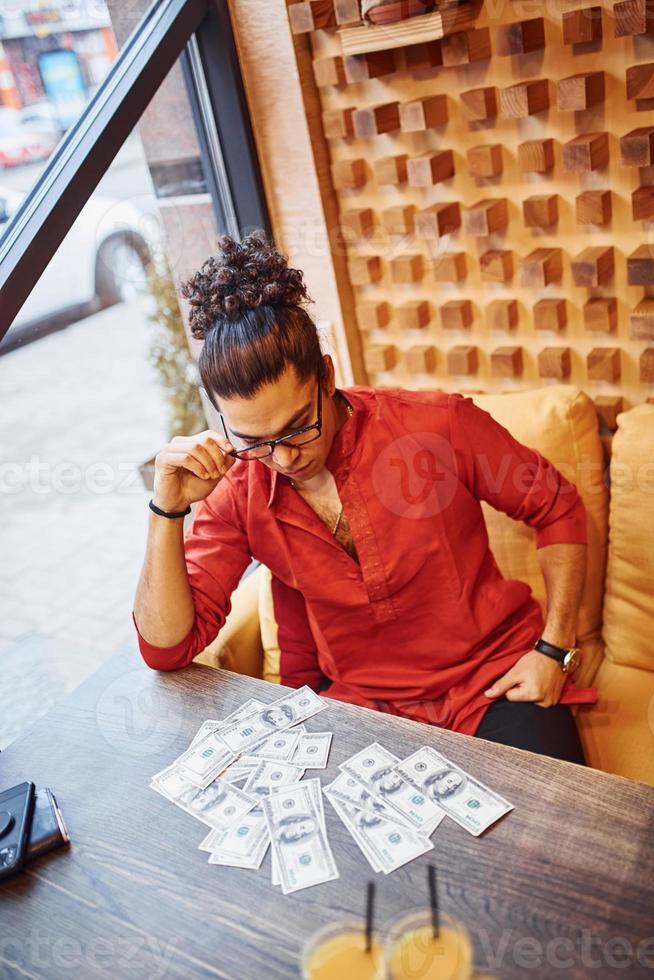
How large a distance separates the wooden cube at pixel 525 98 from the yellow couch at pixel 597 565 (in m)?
0.65

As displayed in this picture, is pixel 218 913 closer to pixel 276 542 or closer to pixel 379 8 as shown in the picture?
pixel 276 542

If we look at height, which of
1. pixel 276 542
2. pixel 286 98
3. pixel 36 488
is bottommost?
pixel 36 488

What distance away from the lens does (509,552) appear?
7.07 feet

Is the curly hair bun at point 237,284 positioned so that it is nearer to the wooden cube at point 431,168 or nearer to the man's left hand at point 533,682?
the wooden cube at point 431,168

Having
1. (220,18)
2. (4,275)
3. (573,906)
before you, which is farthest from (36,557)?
(573,906)

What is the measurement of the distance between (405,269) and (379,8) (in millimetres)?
629

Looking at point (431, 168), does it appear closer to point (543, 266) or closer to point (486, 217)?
point (486, 217)

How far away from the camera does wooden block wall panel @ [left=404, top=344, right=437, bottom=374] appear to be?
2.45 meters

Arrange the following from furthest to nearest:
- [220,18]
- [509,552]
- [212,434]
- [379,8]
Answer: [220,18] < [509,552] < [379,8] < [212,434]

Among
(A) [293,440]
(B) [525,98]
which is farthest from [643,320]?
(A) [293,440]

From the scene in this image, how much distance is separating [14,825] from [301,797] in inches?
18.1

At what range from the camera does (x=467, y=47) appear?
2.01 meters

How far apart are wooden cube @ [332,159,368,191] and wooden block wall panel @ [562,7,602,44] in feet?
2.13

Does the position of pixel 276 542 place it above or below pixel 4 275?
below
